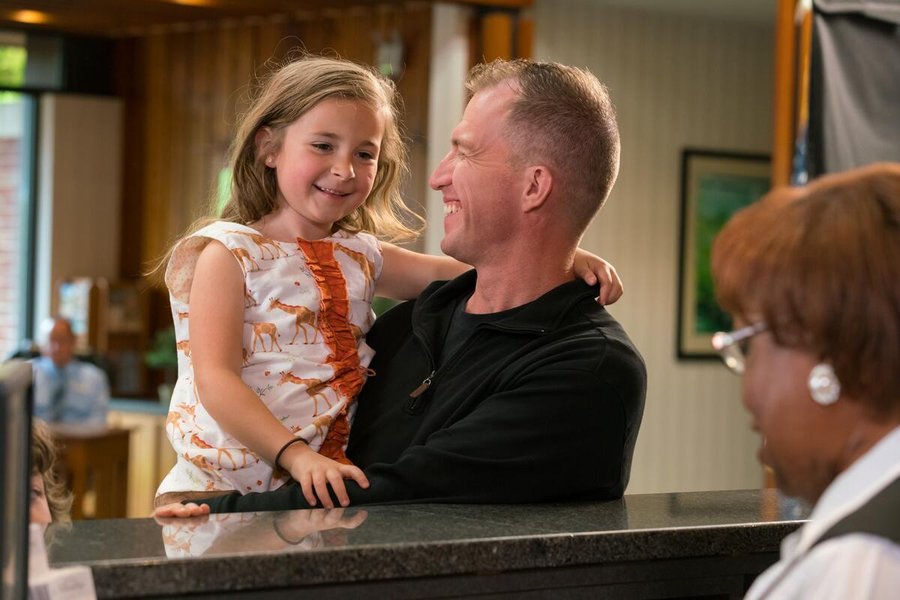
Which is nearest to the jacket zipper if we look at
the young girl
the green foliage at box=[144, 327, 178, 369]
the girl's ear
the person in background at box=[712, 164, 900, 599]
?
the young girl

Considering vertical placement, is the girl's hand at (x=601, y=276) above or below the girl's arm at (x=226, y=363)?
above

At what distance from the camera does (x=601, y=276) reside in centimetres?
215

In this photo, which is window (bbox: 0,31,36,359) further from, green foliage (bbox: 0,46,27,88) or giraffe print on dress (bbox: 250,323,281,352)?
giraffe print on dress (bbox: 250,323,281,352)

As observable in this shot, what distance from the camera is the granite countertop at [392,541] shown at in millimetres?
1280

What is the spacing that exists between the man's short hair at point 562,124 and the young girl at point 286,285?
0.15m

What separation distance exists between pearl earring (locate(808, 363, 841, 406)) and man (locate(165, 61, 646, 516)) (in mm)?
704

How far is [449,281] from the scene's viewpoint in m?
2.31

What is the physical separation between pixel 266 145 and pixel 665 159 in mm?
5522

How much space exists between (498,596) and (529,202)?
0.92m

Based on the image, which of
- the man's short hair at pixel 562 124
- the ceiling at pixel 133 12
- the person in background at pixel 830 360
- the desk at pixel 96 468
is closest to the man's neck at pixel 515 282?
the man's short hair at pixel 562 124

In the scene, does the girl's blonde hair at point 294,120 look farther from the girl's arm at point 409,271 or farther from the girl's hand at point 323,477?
the girl's hand at point 323,477

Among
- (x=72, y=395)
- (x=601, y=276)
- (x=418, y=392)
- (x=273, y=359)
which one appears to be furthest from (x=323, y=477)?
(x=72, y=395)

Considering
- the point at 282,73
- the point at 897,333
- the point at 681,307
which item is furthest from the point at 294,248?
the point at 681,307

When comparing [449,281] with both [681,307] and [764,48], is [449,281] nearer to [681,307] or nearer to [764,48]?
[681,307]
